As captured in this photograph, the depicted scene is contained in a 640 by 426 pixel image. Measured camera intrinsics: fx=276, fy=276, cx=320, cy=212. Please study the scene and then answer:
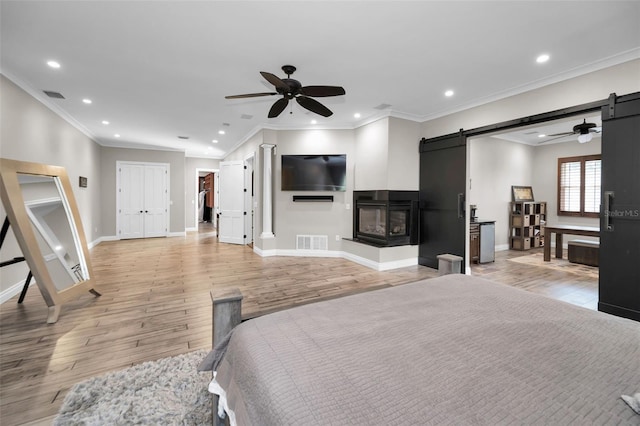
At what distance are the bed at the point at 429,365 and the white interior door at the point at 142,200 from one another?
8.50 meters

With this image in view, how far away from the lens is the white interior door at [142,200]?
8.05 meters

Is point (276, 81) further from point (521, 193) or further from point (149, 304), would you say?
point (521, 193)

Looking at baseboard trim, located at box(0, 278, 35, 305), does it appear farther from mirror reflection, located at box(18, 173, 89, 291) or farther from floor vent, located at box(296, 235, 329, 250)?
floor vent, located at box(296, 235, 329, 250)

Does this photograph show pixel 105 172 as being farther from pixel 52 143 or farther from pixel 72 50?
pixel 72 50

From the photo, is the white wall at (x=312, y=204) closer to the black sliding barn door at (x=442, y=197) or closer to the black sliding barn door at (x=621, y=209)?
the black sliding barn door at (x=442, y=197)

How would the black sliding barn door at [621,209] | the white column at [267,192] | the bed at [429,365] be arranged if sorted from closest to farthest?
the bed at [429,365] < the black sliding barn door at [621,209] < the white column at [267,192]

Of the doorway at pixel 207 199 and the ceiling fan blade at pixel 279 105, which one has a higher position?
the ceiling fan blade at pixel 279 105

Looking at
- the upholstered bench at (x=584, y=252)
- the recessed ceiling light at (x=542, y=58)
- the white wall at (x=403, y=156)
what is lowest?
the upholstered bench at (x=584, y=252)

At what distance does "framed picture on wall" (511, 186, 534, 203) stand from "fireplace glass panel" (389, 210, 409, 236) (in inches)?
147

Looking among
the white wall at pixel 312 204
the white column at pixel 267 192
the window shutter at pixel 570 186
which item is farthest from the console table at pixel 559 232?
the white column at pixel 267 192

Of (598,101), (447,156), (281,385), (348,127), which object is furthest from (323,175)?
(281,385)

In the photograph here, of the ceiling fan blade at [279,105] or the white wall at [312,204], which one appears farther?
the white wall at [312,204]

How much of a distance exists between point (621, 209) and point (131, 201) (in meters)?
10.2

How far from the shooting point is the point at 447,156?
16.1 feet
